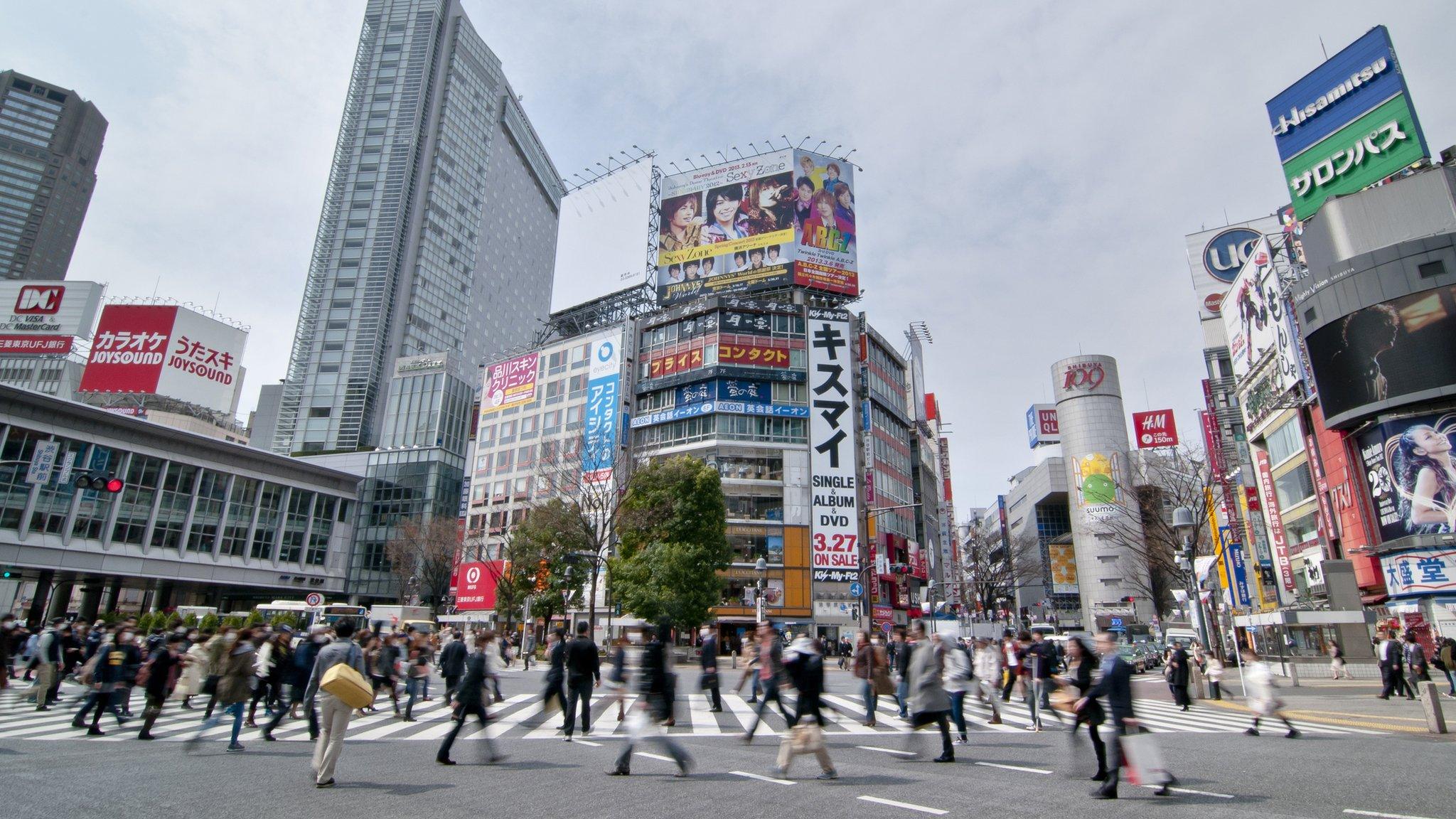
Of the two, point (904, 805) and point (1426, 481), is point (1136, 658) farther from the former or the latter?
point (904, 805)

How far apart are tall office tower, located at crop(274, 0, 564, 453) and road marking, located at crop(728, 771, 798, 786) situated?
85.9 m

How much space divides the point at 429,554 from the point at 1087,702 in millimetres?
57073

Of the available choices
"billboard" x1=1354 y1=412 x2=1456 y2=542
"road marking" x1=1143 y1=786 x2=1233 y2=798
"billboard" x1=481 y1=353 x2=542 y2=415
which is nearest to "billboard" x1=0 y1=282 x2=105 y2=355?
"billboard" x1=481 y1=353 x2=542 y2=415

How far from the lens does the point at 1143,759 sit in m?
7.29

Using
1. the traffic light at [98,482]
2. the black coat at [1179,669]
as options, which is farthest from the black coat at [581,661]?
the traffic light at [98,482]

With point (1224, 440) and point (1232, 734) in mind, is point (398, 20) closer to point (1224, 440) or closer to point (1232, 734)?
point (1224, 440)

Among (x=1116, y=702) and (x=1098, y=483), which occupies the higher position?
(x=1098, y=483)

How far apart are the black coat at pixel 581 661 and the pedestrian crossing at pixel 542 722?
1.25 metres

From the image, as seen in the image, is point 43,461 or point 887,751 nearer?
point 887,751

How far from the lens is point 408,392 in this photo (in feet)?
261

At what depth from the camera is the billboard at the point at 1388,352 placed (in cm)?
2895

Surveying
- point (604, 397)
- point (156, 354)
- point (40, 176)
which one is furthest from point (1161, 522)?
point (40, 176)

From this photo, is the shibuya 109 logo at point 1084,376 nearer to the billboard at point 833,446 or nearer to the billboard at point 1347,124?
the billboard at point 833,446

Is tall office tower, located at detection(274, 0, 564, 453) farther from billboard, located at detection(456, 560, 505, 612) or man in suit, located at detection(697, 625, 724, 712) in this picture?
man in suit, located at detection(697, 625, 724, 712)
